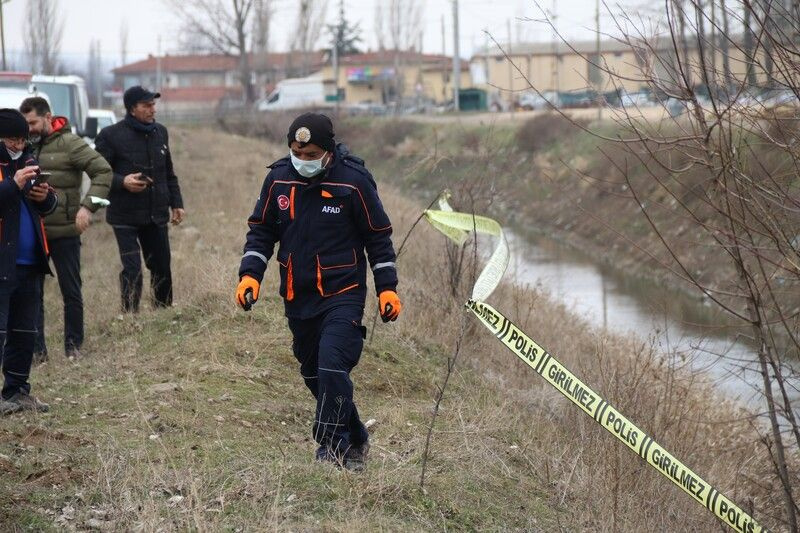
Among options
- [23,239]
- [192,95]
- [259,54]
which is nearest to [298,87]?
[259,54]

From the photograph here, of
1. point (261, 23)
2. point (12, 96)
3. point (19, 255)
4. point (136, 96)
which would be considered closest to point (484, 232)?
point (19, 255)

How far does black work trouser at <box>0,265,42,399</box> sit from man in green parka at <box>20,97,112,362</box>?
3.59 feet

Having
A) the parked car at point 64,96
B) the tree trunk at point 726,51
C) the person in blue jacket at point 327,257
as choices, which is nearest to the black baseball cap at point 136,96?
the person in blue jacket at point 327,257

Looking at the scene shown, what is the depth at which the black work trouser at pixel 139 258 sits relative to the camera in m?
8.90

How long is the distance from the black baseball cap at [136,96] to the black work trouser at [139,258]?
95cm

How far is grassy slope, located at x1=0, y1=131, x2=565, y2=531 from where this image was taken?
4.83m

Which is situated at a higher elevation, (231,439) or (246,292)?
(246,292)

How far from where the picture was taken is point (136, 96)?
28.9 feet

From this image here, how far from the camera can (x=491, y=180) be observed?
11438mm

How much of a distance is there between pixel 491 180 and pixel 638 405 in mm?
4380

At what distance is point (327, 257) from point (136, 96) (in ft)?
13.4

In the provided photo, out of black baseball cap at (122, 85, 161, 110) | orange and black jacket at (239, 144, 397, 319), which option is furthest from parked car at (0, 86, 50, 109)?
orange and black jacket at (239, 144, 397, 319)

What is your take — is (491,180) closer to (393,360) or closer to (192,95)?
(393,360)

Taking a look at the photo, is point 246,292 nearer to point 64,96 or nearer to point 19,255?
point 19,255
